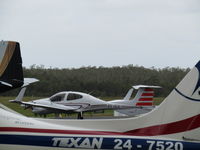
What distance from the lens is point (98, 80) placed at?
54.2 metres

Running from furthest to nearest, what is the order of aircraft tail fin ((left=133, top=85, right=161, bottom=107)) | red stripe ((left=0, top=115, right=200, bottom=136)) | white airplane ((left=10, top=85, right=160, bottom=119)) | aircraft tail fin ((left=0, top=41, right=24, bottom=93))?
aircraft tail fin ((left=133, top=85, right=161, bottom=107))
white airplane ((left=10, top=85, right=160, bottom=119))
aircraft tail fin ((left=0, top=41, right=24, bottom=93))
red stripe ((left=0, top=115, right=200, bottom=136))

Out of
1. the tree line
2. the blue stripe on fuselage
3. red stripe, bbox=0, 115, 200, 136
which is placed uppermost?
red stripe, bbox=0, 115, 200, 136

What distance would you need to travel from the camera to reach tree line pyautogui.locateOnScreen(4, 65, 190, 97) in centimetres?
5269

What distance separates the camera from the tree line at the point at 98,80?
52688 mm

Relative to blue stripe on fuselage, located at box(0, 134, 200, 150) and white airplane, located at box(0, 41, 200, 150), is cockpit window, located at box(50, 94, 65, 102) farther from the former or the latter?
blue stripe on fuselage, located at box(0, 134, 200, 150)

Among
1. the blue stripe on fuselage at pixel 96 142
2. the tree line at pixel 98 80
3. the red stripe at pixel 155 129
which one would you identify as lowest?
the tree line at pixel 98 80

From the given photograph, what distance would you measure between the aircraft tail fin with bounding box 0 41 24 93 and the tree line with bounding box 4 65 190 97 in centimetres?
2803

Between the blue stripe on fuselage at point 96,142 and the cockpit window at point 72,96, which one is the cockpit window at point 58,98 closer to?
the cockpit window at point 72,96

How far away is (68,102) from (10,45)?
33.4ft

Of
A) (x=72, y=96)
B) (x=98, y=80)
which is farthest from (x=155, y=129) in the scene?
(x=98, y=80)

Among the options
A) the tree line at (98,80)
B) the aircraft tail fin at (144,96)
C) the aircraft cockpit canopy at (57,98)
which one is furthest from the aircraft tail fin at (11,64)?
the tree line at (98,80)

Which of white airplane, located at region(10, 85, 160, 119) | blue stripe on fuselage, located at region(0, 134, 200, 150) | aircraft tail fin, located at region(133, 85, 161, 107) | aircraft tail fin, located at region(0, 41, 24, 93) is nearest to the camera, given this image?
blue stripe on fuselage, located at region(0, 134, 200, 150)

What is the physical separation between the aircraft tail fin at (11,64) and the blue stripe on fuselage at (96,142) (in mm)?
14916

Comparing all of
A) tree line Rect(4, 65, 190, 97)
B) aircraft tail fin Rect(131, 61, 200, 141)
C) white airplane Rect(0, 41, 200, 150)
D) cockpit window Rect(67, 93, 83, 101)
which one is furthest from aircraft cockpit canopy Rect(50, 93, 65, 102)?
aircraft tail fin Rect(131, 61, 200, 141)
